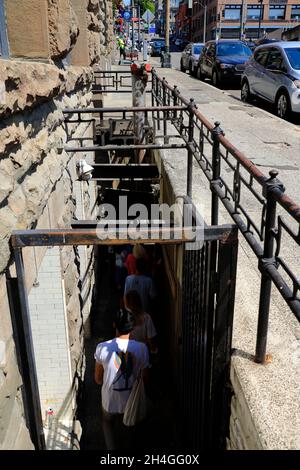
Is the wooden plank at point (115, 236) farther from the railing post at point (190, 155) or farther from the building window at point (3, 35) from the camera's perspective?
the railing post at point (190, 155)

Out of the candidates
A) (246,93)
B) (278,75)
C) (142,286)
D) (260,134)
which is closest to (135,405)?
(142,286)

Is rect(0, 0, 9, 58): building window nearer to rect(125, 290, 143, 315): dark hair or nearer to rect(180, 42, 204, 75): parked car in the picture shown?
rect(125, 290, 143, 315): dark hair

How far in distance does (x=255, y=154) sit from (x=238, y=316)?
17.1 ft

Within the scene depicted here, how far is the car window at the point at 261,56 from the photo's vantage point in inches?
536

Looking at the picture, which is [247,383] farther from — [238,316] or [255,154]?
[255,154]

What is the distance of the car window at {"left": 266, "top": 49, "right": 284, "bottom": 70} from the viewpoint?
12.6m

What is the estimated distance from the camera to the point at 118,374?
174 inches

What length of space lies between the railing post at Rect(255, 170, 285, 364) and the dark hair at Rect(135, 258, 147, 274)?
11.7 ft

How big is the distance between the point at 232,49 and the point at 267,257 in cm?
1912

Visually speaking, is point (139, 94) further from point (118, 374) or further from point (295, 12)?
point (295, 12)

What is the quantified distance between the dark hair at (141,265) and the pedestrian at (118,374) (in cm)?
194

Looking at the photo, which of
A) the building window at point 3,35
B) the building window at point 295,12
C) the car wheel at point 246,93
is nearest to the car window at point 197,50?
the car wheel at point 246,93

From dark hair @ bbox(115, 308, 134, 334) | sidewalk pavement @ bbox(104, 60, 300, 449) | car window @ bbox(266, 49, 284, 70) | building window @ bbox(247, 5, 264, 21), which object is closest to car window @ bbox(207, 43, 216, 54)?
car window @ bbox(266, 49, 284, 70)
